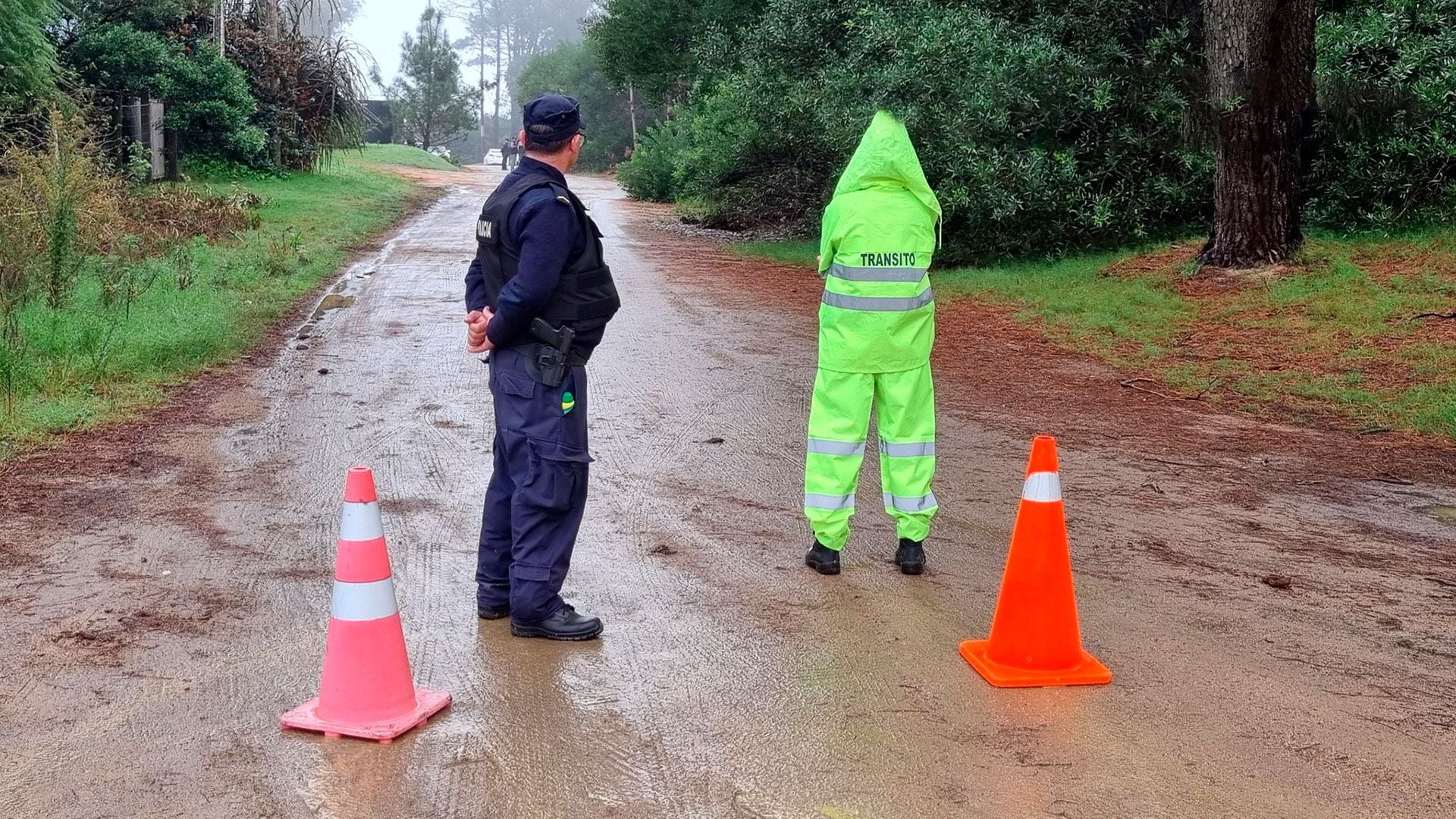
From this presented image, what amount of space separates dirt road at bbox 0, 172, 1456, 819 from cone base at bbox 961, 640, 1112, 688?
3.4 inches

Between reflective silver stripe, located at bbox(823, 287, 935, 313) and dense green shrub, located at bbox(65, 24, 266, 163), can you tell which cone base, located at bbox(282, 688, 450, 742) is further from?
dense green shrub, located at bbox(65, 24, 266, 163)

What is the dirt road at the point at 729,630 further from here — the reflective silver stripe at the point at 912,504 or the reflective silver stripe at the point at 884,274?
the reflective silver stripe at the point at 884,274

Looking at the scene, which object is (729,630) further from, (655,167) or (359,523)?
(655,167)

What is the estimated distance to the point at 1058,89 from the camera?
1655 cm

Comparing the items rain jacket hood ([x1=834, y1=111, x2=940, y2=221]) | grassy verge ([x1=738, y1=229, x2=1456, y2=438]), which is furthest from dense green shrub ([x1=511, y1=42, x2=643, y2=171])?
rain jacket hood ([x1=834, y1=111, x2=940, y2=221])

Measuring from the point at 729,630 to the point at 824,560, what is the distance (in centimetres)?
81

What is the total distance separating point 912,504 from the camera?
18.0 feet

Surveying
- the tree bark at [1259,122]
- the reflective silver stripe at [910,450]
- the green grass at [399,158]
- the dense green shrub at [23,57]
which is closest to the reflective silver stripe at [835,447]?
the reflective silver stripe at [910,450]

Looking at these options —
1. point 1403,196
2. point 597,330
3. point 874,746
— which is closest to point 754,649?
point 874,746

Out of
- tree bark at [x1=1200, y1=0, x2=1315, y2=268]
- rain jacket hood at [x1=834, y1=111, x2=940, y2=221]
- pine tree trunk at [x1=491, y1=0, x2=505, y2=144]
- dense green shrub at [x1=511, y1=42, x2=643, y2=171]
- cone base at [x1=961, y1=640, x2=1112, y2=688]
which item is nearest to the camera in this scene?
cone base at [x1=961, y1=640, x2=1112, y2=688]

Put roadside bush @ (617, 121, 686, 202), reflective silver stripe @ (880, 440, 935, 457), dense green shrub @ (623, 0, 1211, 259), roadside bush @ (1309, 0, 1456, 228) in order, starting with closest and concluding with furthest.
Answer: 1. reflective silver stripe @ (880, 440, 935, 457)
2. roadside bush @ (1309, 0, 1456, 228)
3. dense green shrub @ (623, 0, 1211, 259)
4. roadside bush @ (617, 121, 686, 202)

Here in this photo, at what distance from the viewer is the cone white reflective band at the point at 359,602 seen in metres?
3.91

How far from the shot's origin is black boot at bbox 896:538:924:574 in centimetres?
550

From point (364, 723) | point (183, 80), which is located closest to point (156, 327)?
point (364, 723)
